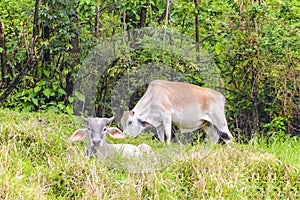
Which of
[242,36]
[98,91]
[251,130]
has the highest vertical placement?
[242,36]

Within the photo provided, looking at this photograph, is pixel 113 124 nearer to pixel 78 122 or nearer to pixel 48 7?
pixel 78 122

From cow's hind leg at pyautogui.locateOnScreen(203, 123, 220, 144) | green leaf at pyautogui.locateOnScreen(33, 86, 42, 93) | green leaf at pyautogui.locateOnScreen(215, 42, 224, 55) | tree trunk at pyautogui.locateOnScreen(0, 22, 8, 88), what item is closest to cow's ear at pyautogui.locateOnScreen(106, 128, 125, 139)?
cow's hind leg at pyautogui.locateOnScreen(203, 123, 220, 144)

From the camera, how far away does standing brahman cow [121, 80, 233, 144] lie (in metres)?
7.04

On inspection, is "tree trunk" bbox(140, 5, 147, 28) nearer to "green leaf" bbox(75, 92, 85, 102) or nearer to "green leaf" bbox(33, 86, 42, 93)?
"green leaf" bbox(75, 92, 85, 102)

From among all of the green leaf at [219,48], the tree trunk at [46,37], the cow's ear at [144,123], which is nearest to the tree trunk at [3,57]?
the tree trunk at [46,37]

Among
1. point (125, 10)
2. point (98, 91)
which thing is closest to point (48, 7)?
point (125, 10)

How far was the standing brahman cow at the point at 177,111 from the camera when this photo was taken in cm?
704

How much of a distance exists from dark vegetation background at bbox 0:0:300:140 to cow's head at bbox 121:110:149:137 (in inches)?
45.5

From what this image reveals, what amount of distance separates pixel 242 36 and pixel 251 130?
121cm

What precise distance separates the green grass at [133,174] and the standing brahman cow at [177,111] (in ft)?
0.87

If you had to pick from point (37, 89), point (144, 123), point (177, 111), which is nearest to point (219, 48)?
point (177, 111)

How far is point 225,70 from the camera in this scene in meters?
8.80

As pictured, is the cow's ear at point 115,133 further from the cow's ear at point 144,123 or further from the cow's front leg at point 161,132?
the cow's front leg at point 161,132

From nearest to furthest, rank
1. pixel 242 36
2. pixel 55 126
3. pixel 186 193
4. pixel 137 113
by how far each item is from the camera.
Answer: pixel 186 193, pixel 137 113, pixel 55 126, pixel 242 36
